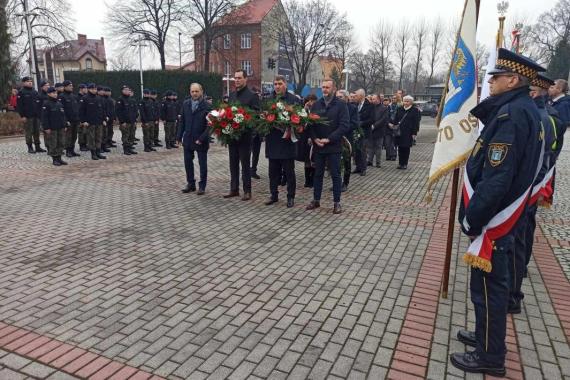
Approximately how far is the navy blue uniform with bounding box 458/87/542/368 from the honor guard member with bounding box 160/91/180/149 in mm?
13156

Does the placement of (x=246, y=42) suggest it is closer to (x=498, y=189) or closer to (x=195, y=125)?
(x=195, y=125)

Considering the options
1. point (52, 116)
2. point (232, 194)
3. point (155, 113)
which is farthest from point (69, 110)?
point (232, 194)

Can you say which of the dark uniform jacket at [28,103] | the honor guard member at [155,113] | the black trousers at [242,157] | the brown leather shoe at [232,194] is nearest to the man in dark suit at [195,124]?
the black trousers at [242,157]

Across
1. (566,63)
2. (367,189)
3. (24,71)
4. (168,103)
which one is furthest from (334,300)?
(566,63)

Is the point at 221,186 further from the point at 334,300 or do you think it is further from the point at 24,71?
the point at 24,71

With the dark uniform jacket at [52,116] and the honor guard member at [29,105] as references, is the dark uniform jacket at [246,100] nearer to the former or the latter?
the dark uniform jacket at [52,116]

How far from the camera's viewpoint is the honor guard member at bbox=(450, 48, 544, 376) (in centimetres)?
263

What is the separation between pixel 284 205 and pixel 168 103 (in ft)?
29.8

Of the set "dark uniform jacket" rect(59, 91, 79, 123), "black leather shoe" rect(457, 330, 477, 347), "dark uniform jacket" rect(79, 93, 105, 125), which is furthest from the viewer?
"dark uniform jacket" rect(79, 93, 105, 125)

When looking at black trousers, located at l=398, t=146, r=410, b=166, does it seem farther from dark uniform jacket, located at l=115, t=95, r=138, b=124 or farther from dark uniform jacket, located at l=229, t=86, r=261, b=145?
dark uniform jacket, located at l=115, t=95, r=138, b=124

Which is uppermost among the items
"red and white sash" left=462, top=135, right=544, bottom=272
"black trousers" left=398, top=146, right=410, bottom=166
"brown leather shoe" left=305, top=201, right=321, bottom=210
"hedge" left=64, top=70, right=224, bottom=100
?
"hedge" left=64, top=70, right=224, bottom=100

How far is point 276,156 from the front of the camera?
729 centimetres

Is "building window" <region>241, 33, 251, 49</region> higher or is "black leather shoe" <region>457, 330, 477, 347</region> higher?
"building window" <region>241, 33, 251, 49</region>

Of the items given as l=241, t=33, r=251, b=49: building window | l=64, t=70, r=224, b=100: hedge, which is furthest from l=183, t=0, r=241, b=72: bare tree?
l=241, t=33, r=251, b=49: building window
